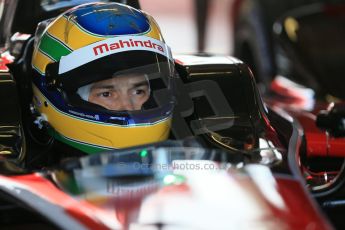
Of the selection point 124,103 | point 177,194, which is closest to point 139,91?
point 124,103

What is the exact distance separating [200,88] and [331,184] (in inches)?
25.5

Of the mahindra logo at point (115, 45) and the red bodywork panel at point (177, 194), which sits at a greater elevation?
the mahindra logo at point (115, 45)

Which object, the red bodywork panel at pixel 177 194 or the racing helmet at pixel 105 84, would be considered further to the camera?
the racing helmet at pixel 105 84

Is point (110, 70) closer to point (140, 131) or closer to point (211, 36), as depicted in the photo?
point (140, 131)

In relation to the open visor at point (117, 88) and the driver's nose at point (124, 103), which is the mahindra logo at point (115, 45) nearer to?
the open visor at point (117, 88)

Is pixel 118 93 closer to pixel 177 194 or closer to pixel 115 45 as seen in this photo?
pixel 115 45

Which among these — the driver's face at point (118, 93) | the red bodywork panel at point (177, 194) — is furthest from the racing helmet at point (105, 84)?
the red bodywork panel at point (177, 194)

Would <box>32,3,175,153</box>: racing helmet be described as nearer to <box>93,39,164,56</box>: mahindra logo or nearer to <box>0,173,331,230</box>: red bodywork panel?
<box>93,39,164,56</box>: mahindra logo

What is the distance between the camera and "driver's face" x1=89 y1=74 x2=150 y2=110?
2.57 m

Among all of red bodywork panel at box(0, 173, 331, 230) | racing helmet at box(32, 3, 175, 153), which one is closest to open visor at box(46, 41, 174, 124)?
racing helmet at box(32, 3, 175, 153)

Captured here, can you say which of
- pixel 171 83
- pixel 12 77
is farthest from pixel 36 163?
pixel 171 83

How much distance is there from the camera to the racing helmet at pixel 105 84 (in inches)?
100

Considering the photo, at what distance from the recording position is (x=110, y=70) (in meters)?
2.56

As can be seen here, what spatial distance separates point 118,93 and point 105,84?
0.04 metres
